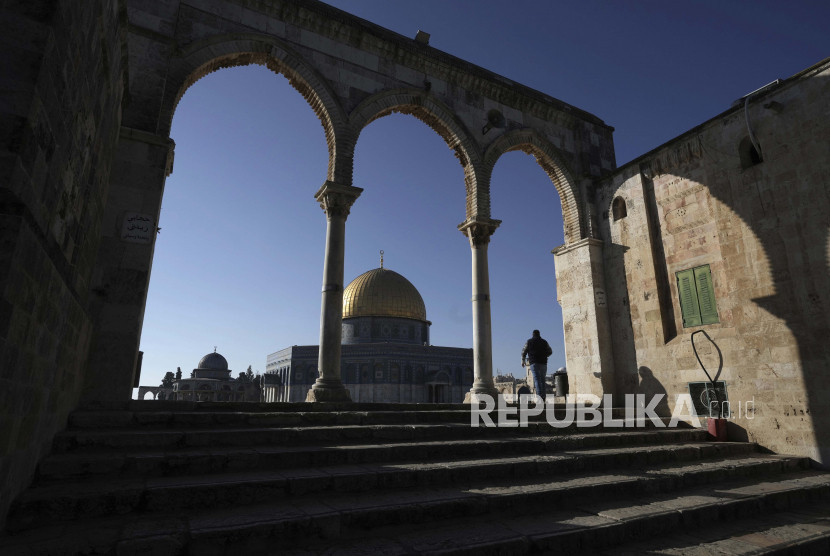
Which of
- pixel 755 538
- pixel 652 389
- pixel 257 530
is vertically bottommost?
pixel 755 538

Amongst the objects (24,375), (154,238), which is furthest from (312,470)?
(154,238)

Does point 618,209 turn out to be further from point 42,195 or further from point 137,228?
point 42,195

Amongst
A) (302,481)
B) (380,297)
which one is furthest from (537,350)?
(380,297)

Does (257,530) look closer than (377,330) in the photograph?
Yes

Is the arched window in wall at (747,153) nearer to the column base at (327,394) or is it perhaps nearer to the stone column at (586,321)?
the stone column at (586,321)

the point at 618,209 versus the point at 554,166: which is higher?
the point at 554,166

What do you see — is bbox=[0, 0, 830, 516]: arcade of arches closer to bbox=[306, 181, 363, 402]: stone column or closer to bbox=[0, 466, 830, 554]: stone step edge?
bbox=[306, 181, 363, 402]: stone column

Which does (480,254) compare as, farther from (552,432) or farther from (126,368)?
(126,368)

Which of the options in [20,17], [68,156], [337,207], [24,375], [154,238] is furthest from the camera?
[337,207]

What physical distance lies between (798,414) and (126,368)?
31.8 ft

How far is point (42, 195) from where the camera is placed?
2801 mm

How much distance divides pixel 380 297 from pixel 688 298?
1164 inches

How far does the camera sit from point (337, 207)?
8992 millimetres

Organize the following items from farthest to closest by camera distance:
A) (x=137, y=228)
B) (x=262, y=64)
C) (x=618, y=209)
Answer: (x=618, y=209)
(x=262, y=64)
(x=137, y=228)
